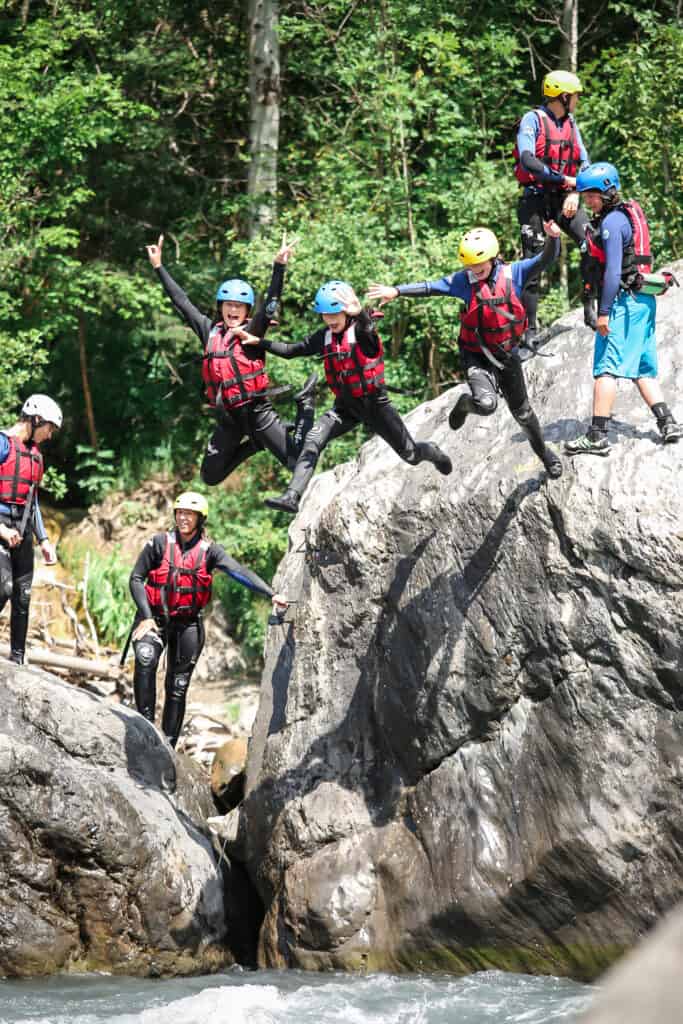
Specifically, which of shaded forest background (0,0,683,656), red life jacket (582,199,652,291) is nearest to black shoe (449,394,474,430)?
red life jacket (582,199,652,291)

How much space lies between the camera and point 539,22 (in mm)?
16562

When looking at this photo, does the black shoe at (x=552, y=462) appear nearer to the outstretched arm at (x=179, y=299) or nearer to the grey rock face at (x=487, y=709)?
the grey rock face at (x=487, y=709)

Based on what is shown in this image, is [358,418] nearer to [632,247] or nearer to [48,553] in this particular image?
[632,247]

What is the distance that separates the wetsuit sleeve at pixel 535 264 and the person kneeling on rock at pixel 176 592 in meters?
2.87

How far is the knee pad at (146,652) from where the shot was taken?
930 centimetres

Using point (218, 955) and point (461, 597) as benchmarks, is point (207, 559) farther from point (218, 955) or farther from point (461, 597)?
point (218, 955)

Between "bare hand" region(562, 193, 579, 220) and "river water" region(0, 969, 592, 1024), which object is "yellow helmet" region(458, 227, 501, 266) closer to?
"bare hand" region(562, 193, 579, 220)

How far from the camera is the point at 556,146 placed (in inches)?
368

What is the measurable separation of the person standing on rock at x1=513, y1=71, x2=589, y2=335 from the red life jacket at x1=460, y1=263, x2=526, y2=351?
4.41ft

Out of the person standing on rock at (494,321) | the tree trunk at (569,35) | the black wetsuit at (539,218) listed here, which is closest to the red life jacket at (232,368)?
the person standing on rock at (494,321)

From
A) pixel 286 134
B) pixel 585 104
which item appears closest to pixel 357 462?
pixel 585 104

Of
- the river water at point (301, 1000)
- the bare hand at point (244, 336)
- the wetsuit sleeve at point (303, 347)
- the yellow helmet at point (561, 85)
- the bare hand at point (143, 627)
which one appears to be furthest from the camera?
the yellow helmet at point (561, 85)

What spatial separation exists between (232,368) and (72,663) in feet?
Answer: 16.6

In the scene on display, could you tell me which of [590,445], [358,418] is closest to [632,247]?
[590,445]
